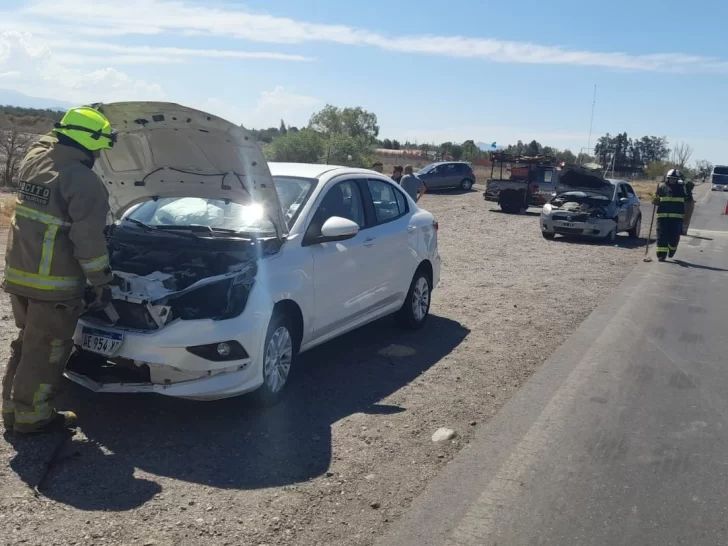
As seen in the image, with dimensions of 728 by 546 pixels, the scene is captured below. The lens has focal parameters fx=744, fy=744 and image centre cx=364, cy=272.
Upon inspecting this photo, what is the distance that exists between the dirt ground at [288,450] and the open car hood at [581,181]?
11535 mm

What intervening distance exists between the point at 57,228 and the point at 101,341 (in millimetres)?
864

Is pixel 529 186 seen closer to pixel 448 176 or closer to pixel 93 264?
pixel 448 176

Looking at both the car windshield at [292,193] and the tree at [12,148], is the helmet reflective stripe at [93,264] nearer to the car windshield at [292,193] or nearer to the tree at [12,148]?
the car windshield at [292,193]

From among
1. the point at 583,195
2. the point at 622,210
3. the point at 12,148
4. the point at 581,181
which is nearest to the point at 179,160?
the point at 583,195

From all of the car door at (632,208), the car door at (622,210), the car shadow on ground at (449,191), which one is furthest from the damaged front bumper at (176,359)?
the car shadow on ground at (449,191)

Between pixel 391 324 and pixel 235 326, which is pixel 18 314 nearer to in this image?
pixel 235 326

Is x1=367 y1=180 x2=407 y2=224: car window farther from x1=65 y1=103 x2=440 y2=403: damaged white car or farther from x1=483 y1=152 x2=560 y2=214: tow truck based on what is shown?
x1=483 y1=152 x2=560 y2=214: tow truck

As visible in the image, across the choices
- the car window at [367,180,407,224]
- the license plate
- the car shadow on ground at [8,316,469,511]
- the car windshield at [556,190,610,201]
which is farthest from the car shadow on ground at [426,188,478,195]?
the license plate

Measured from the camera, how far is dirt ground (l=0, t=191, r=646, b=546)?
12.5ft

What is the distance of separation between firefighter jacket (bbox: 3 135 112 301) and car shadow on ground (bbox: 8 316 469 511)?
1022 millimetres

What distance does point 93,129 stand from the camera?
4664 mm

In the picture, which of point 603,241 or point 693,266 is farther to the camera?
point 603,241

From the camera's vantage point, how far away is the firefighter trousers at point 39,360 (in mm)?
4641

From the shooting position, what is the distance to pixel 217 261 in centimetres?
559
